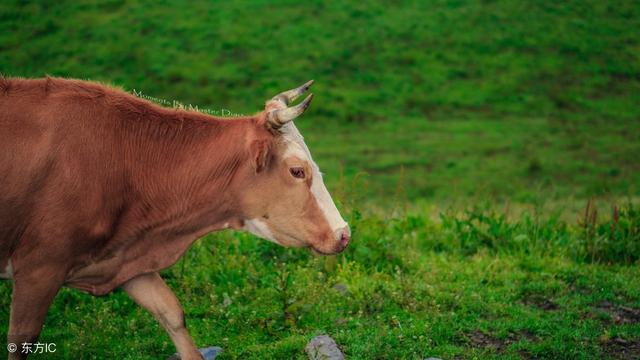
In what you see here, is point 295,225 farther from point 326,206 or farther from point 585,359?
point 585,359

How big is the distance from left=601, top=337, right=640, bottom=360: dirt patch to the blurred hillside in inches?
545

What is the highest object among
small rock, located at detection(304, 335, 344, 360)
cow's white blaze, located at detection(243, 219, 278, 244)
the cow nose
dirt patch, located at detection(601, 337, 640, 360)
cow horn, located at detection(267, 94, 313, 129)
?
cow horn, located at detection(267, 94, 313, 129)

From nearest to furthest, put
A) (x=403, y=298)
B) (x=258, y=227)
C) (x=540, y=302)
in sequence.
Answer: (x=258, y=227) → (x=403, y=298) → (x=540, y=302)

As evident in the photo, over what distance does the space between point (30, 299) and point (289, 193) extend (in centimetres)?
185

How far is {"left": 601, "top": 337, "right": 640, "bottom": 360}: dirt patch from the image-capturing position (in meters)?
6.78

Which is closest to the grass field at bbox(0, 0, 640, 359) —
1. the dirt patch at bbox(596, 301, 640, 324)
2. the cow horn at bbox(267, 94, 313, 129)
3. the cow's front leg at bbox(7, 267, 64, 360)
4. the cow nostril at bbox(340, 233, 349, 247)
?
the dirt patch at bbox(596, 301, 640, 324)

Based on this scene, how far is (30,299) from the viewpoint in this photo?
5508 millimetres

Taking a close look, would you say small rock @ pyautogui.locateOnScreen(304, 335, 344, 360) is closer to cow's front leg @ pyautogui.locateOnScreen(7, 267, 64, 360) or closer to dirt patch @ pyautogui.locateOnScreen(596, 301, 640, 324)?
cow's front leg @ pyautogui.locateOnScreen(7, 267, 64, 360)

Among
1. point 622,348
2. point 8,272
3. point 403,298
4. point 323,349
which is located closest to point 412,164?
point 403,298

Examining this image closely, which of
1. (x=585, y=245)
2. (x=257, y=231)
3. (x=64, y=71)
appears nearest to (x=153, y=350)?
(x=257, y=231)

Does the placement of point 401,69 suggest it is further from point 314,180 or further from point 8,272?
point 8,272

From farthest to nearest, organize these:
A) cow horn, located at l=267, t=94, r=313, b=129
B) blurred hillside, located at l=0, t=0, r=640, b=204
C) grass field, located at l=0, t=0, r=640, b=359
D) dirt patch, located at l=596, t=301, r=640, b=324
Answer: blurred hillside, located at l=0, t=0, r=640, b=204, dirt patch, located at l=596, t=301, r=640, b=324, grass field, located at l=0, t=0, r=640, b=359, cow horn, located at l=267, t=94, r=313, b=129

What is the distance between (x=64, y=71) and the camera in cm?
2717

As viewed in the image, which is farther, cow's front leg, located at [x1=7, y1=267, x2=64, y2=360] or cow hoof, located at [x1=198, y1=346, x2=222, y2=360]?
cow hoof, located at [x1=198, y1=346, x2=222, y2=360]
